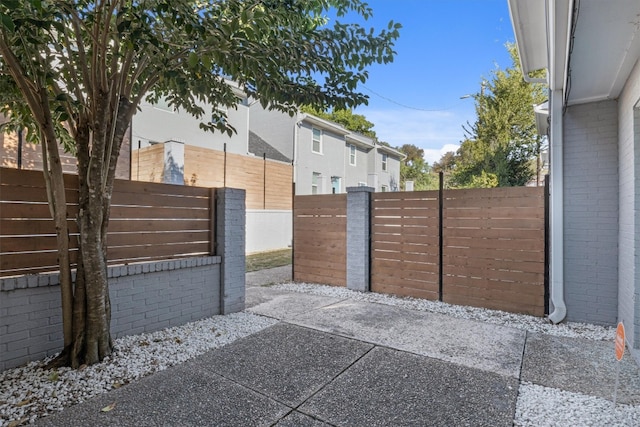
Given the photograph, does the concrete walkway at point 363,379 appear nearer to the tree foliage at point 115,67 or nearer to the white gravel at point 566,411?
the white gravel at point 566,411

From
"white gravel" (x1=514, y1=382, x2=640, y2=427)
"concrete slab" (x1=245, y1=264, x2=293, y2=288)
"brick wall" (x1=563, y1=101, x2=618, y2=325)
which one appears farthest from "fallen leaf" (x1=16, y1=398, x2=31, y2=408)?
"brick wall" (x1=563, y1=101, x2=618, y2=325)

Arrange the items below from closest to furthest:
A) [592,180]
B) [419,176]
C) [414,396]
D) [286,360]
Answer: [414,396] < [286,360] < [592,180] < [419,176]

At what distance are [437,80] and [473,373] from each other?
13010mm

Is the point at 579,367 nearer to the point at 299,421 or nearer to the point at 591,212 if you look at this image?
the point at 591,212

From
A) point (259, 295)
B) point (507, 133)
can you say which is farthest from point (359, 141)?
point (259, 295)

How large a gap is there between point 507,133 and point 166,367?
14582 millimetres

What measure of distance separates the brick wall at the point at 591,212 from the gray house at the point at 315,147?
39.8 feet

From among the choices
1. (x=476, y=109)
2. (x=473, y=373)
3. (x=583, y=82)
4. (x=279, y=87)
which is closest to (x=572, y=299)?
(x=473, y=373)

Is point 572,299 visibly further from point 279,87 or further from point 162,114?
point 162,114

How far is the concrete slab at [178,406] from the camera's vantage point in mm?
2379

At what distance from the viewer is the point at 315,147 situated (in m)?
17.1

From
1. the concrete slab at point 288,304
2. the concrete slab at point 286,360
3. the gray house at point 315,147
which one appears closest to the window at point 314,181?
the gray house at point 315,147

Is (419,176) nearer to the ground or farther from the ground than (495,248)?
farther from the ground

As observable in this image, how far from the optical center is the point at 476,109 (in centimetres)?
1504
